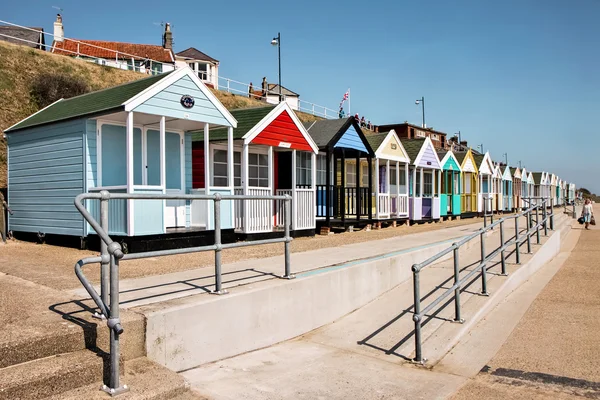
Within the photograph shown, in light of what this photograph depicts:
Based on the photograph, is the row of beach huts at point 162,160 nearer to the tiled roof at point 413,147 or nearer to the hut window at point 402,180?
the tiled roof at point 413,147

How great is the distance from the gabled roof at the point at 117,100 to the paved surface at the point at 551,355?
739 centimetres

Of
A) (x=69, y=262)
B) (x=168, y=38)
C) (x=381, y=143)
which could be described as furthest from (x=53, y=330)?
(x=168, y=38)

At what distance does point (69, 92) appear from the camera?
2494 cm

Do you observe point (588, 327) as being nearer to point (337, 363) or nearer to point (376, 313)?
point (376, 313)

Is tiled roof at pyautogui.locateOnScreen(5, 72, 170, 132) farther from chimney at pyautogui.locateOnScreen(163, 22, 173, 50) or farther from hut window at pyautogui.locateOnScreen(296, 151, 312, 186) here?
chimney at pyautogui.locateOnScreen(163, 22, 173, 50)

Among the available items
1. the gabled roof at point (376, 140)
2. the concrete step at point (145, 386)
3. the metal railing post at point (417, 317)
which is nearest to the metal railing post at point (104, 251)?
the concrete step at point (145, 386)

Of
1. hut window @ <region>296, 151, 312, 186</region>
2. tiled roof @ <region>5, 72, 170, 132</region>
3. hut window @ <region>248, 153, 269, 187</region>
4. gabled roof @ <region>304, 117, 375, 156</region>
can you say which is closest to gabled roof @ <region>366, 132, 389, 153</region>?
gabled roof @ <region>304, 117, 375, 156</region>

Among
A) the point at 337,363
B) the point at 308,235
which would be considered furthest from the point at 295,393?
the point at 308,235

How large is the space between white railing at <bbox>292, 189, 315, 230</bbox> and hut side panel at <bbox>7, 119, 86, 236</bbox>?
5514 mm

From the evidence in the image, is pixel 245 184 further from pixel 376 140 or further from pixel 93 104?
pixel 376 140

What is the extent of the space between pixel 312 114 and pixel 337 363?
4393 centimetres

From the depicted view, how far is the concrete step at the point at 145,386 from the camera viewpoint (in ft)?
11.8

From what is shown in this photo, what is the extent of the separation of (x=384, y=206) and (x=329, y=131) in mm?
4064

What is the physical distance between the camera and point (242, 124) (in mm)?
12938
